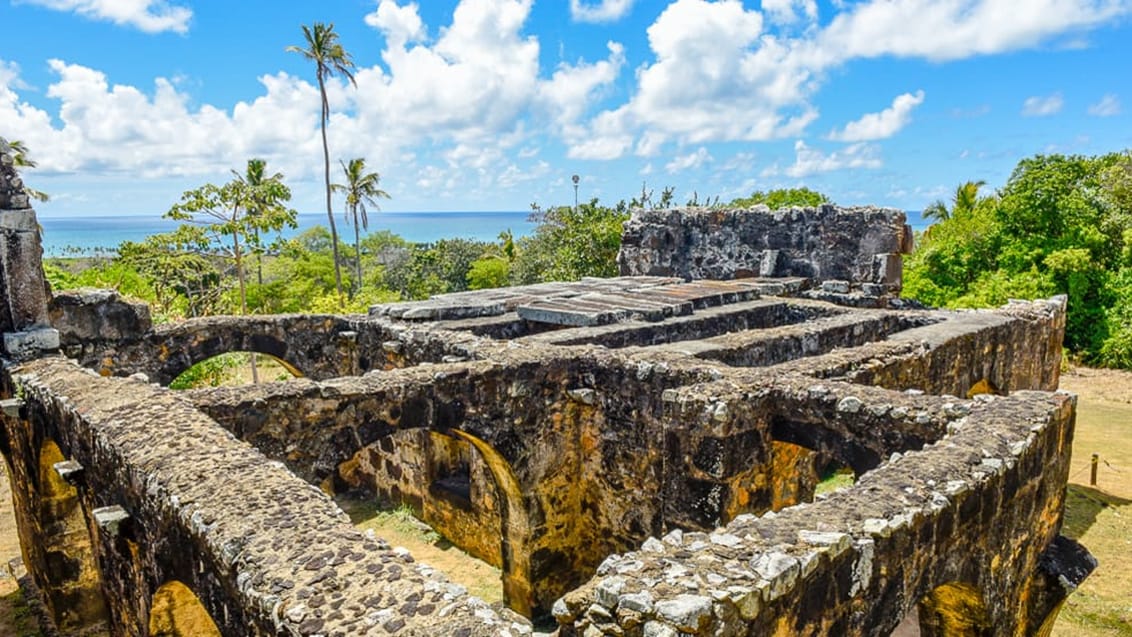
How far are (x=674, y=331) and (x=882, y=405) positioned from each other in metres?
4.72

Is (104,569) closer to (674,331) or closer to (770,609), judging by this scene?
(770,609)

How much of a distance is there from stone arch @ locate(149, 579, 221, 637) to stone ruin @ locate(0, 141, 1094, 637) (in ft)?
0.08

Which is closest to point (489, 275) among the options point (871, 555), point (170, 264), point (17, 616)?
point (170, 264)

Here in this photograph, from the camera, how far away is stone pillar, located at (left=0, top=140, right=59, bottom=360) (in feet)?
31.0

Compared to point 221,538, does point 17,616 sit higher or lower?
lower

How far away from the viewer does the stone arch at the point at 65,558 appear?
8967mm

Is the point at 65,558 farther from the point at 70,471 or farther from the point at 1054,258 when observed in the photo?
the point at 1054,258

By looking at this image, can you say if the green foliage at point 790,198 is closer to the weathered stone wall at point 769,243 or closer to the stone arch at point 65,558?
the weathered stone wall at point 769,243

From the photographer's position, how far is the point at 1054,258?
823 inches

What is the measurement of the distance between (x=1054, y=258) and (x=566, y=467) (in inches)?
709

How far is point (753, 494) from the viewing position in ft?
22.9

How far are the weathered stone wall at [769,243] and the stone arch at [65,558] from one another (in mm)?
12146

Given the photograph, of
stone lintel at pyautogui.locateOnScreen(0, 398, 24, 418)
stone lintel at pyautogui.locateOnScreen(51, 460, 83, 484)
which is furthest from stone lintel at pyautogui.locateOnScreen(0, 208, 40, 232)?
stone lintel at pyautogui.locateOnScreen(51, 460, 83, 484)

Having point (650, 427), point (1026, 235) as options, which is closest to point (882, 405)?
point (650, 427)
